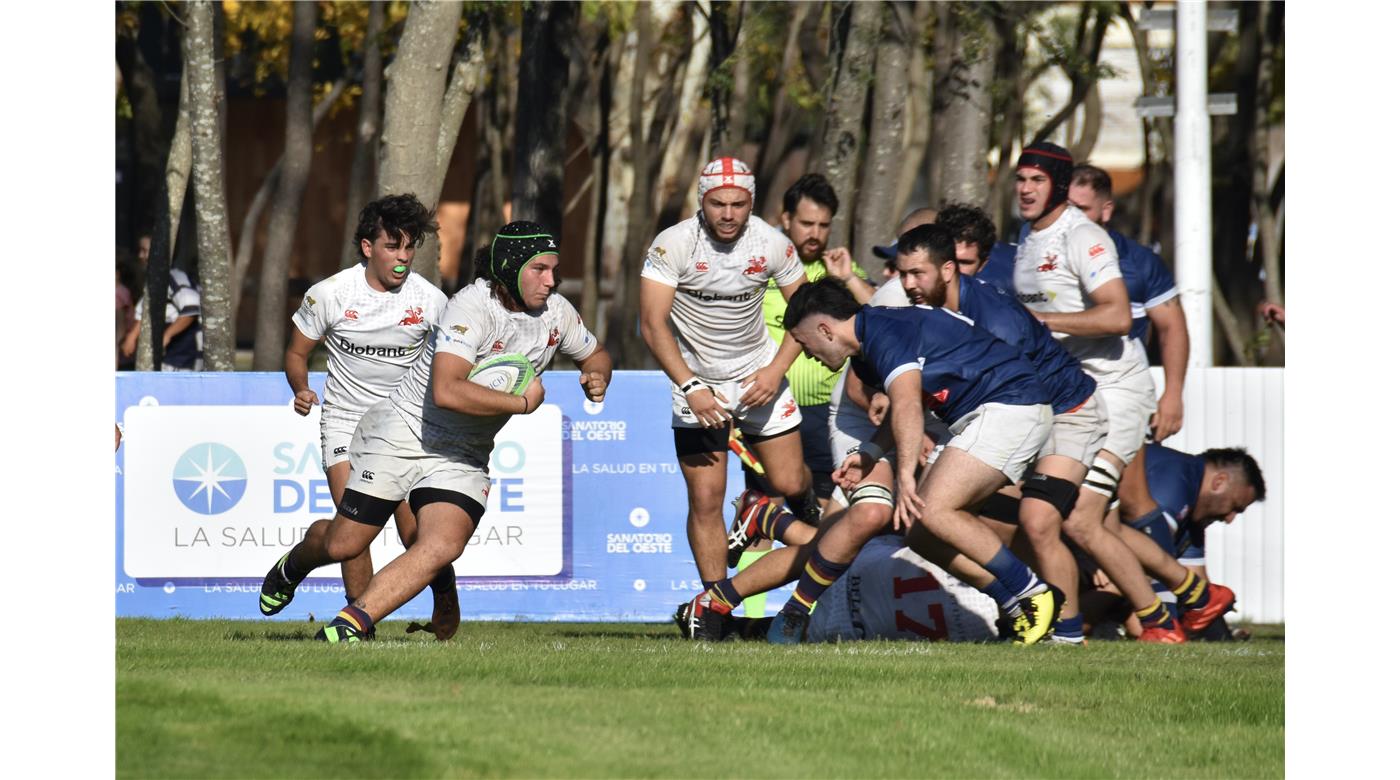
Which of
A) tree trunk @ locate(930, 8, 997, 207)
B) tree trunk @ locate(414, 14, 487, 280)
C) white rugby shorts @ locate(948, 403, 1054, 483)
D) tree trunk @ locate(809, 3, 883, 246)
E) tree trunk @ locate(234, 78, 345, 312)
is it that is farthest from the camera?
tree trunk @ locate(234, 78, 345, 312)

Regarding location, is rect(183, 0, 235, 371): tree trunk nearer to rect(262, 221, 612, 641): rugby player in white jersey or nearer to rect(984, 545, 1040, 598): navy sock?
rect(262, 221, 612, 641): rugby player in white jersey

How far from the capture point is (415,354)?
405 inches

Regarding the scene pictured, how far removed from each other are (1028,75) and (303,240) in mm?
15465

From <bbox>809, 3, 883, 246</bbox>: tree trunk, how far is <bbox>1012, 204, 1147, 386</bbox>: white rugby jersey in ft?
19.0

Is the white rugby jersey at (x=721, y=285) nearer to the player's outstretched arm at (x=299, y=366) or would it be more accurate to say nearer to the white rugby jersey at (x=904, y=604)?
the white rugby jersey at (x=904, y=604)

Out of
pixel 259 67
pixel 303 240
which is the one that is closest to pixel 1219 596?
pixel 259 67

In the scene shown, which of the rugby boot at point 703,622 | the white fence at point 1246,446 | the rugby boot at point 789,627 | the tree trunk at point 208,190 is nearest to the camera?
the rugby boot at point 789,627

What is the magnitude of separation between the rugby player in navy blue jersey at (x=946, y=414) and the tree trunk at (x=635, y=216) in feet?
34.9

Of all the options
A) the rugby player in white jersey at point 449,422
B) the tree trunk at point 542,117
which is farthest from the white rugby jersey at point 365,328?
the tree trunk at point 542,117

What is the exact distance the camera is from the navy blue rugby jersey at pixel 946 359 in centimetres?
903

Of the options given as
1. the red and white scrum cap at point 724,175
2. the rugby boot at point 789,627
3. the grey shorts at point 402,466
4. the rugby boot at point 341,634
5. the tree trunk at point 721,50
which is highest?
the tree trunk at point 721,50

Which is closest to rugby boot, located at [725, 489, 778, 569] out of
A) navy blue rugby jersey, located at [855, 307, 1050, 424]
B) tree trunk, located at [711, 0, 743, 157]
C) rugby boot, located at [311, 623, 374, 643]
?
navy blue rugby jersey, located at [855, 307, 1050, 424]

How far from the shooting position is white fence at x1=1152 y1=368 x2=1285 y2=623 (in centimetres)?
1305

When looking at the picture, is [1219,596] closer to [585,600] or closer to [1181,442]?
[1181,442]
